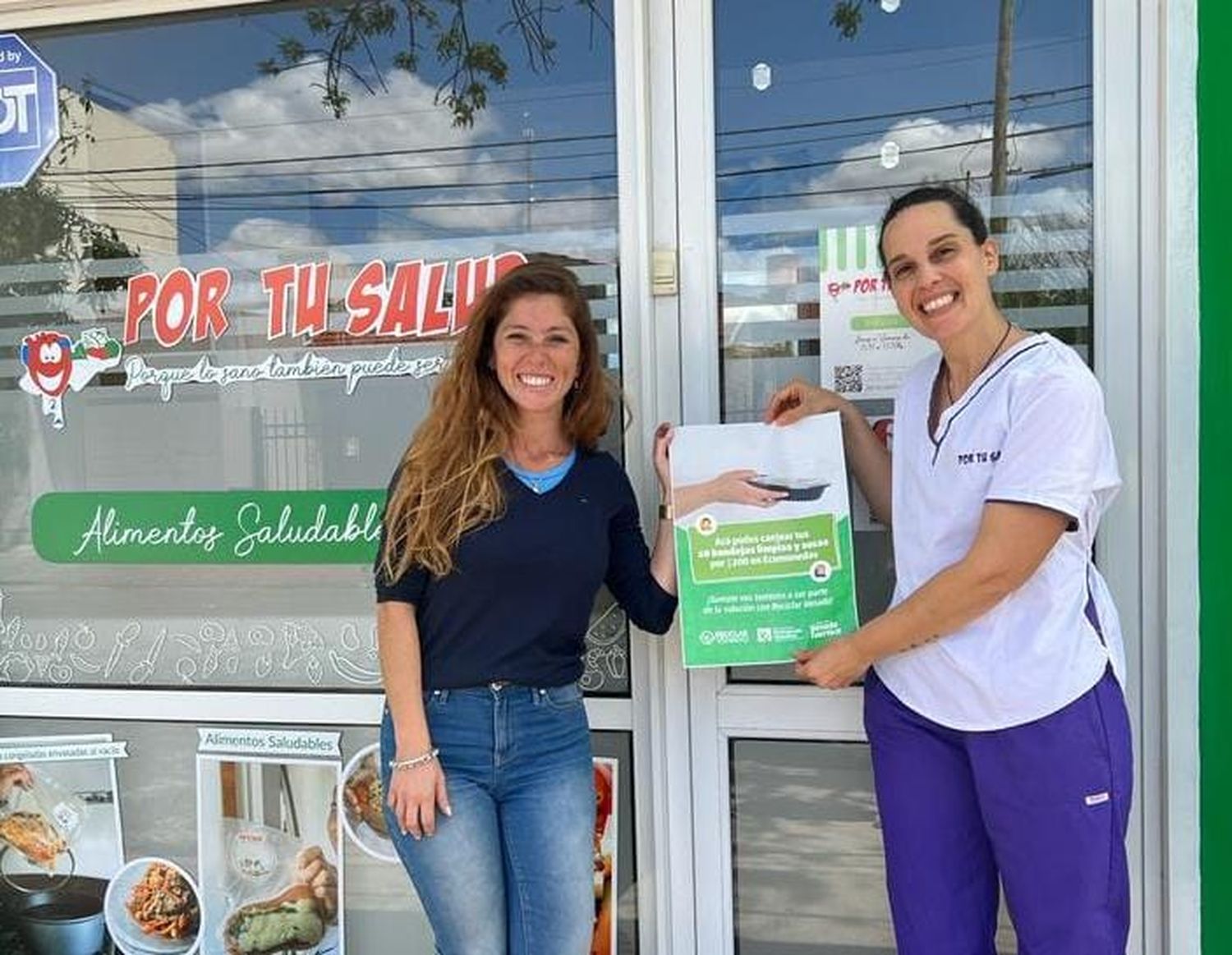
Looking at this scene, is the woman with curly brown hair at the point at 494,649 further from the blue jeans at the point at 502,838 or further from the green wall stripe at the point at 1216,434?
the green wall stripe at the point at 1216,434

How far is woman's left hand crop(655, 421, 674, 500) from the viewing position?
2.20 metres

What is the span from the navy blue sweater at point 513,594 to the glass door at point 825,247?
53 centimetres

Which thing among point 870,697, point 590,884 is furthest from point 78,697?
point 870,697

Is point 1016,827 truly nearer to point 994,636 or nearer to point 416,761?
point 994,636

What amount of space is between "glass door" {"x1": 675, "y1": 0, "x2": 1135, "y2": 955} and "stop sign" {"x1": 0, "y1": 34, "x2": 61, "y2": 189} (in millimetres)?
1578

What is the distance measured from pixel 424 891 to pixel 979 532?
110cm

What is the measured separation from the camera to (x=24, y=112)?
2830 millimetres

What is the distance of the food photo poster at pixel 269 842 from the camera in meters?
2.69

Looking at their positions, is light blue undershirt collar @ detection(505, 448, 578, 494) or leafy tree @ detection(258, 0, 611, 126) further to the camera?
leafy tree @ detection(258, 0, 611, 126)

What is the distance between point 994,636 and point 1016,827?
31 centimetres

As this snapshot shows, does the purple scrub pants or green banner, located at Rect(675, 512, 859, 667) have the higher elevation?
green banner, located at Rect(675, 512, 859, 667)

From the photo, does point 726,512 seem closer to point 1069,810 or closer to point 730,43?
point 1069,810

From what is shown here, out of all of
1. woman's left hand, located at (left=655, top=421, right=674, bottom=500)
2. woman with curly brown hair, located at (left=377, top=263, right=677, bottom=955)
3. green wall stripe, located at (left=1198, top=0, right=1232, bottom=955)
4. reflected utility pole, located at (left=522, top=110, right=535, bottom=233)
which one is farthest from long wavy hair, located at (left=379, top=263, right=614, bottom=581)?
green wall stripe, located at (left=1198, top=0, right=1232, bottom=955)

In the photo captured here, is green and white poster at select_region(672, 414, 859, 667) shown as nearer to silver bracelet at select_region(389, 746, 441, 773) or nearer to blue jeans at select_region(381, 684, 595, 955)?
blue jeans at select_region(381, 684, 595, 955)
